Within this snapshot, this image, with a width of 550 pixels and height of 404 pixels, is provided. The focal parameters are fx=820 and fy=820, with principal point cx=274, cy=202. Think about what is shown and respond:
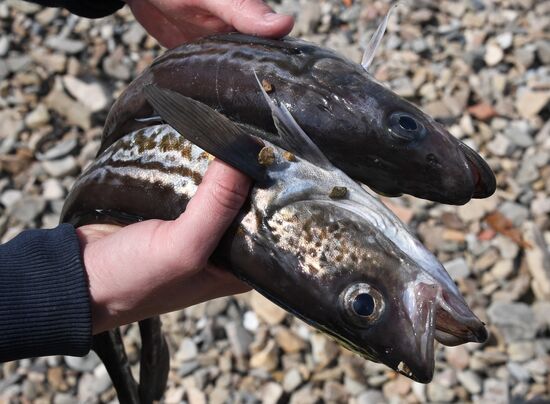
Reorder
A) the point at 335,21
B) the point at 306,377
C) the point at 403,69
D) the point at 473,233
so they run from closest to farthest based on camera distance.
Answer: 1. the point at 306,377
2. the point at 473,233
3. the point at 403,69
4. the point at 335,21

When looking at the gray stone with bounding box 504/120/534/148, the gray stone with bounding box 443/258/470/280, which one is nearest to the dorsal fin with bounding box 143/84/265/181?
the gray stone with bounding box 443/258/470/280

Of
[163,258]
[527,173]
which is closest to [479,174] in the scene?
[163,258]

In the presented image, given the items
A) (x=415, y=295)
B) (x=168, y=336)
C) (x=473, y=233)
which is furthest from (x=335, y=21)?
(x=415, y=295)

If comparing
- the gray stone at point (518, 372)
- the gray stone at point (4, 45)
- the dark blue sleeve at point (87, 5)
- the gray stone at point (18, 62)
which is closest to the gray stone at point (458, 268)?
the gray stone at point (518, 372)

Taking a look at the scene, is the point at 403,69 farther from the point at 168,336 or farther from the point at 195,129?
the point at 195,129

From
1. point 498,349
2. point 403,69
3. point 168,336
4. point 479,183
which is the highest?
point 479,183

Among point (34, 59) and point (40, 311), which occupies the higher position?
point (40, 311)

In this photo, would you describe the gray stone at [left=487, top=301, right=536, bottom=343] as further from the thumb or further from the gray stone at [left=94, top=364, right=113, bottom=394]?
the thumb

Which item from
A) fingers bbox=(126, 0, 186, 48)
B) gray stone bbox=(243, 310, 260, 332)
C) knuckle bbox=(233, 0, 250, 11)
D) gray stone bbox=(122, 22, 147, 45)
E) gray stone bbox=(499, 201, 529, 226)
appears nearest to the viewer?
knuckle bbox=(233, 0, 250, 11)
